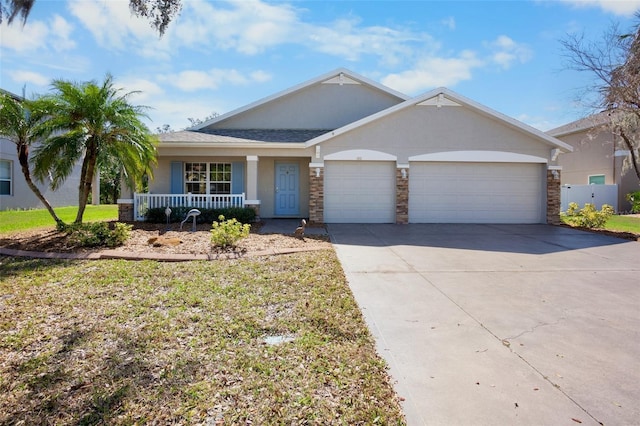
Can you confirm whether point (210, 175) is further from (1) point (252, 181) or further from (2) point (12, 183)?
(2) point (12, 183)

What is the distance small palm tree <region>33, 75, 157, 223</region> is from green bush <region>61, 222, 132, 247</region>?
4.33 ft

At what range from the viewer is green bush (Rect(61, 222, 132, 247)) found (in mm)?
8320

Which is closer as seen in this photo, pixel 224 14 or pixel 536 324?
pixel 536 324

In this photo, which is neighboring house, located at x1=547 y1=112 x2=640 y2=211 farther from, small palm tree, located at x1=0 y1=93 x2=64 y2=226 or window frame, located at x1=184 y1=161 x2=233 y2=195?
small palm tree, located at x1=0 y1=93 x2=64 y2=226

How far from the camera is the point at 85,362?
134 inches

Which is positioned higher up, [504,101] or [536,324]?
[504,101]

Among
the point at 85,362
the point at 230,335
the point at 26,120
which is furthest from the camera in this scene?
the point at 26,120

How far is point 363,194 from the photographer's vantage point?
14047 mm

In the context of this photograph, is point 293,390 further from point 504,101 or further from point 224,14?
point 504,101

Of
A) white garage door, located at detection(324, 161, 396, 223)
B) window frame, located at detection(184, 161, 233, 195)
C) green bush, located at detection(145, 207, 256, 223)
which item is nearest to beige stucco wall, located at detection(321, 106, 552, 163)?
white garage door, located at detection(324, 161, 396, 223)

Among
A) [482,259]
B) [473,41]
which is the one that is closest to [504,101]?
[473,41]

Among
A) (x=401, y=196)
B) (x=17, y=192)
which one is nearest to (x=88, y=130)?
(x=401, y=196)

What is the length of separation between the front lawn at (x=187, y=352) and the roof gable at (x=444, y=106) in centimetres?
848

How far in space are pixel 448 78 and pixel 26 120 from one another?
15.4m
